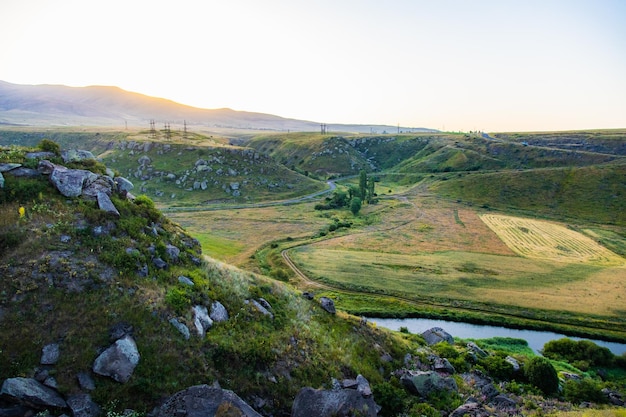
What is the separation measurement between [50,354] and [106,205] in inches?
413

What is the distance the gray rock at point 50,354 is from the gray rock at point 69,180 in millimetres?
10736

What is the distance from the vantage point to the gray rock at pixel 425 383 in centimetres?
2475

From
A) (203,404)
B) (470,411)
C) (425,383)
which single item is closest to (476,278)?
(425,383)

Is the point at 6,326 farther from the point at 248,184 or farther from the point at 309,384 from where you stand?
the point at 248,184

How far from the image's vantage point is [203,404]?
50.8 feet

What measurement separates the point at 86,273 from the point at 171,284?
4671 millimetres

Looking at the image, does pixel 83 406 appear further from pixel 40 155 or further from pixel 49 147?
pixel 49 147

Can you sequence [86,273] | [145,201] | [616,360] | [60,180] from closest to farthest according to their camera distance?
[86,273]
[60,180]
[145,201]
[616,360]

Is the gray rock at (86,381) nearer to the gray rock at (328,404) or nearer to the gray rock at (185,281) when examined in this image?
the gray rock at (185,281)

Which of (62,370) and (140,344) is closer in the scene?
(62,370)

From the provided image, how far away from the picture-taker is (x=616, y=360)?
141 ft

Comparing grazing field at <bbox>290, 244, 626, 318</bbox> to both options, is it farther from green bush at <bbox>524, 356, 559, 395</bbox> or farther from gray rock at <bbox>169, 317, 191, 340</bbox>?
gray rock at <bbox>169, 317, 191, 340</bbox>

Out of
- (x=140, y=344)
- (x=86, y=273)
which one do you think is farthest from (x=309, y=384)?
(x=86, y=273)

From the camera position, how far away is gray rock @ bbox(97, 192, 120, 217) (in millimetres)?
23891
